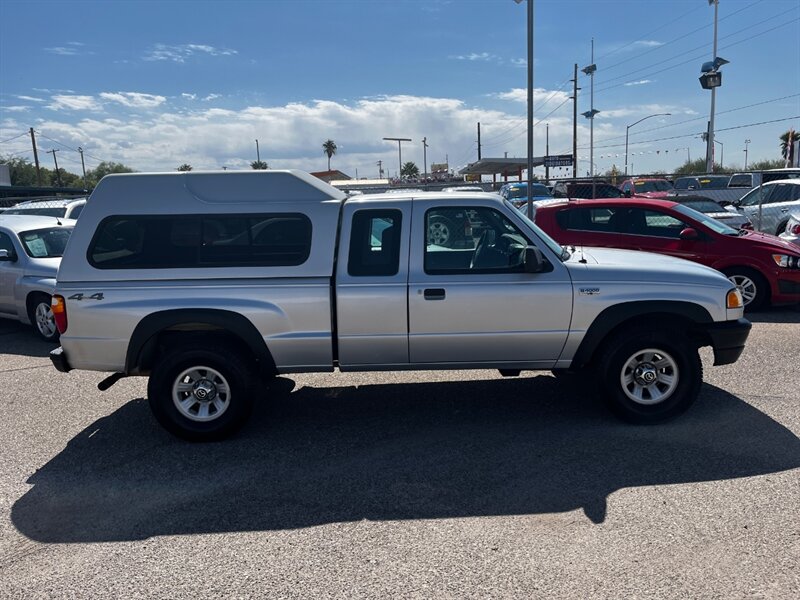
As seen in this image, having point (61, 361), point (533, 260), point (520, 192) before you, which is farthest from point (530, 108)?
point (520, 192)

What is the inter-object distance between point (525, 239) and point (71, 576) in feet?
12.2

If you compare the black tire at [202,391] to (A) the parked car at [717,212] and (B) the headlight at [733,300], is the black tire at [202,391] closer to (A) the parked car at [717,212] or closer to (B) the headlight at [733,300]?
(B) the headlight at [733,300]

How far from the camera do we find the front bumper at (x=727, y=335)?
16.5 ft

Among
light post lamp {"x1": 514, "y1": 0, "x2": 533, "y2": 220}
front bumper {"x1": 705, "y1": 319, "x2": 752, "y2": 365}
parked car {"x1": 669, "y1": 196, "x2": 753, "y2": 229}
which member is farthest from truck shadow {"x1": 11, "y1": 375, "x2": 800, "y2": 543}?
parked car {"x1": 669, "y1": 196, "x2": 753, "y2": 229}

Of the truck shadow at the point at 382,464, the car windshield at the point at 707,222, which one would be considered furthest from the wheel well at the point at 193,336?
the car windshield at the point at 707,222

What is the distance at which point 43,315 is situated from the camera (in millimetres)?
8555

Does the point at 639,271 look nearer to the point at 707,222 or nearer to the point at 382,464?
the point at 382,464

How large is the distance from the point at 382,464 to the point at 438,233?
1.82 metres

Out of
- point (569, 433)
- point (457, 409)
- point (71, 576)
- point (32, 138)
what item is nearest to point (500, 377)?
point (457, 409)

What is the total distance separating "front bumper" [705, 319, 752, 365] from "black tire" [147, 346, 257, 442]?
3621 mm

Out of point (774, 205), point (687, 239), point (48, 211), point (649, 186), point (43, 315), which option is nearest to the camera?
point (43, 315)

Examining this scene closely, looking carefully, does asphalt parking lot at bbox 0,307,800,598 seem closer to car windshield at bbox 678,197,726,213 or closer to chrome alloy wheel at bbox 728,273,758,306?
chrome alloy wheel at bbox 728,273,758,306

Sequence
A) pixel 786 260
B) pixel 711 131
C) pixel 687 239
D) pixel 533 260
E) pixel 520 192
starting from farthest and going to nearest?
pixel 711 131 → pixel 520 192 → pixel 687 239 → pixel 786 260 → pixel 533 260

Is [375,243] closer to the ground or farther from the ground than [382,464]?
farther from the ground
